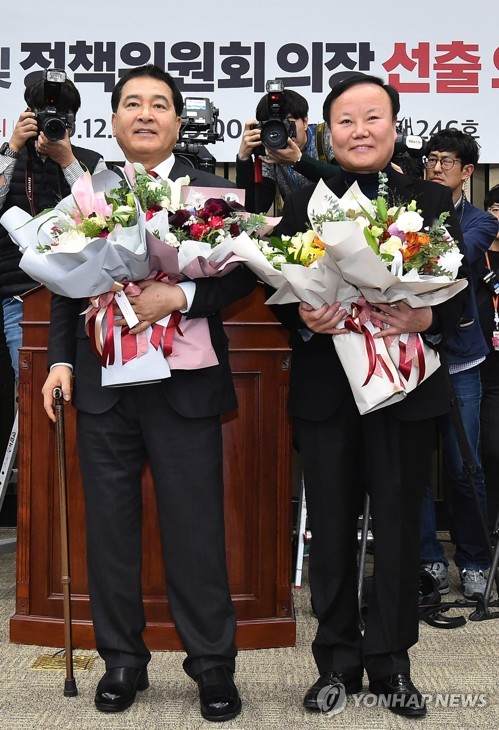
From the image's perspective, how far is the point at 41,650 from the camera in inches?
101

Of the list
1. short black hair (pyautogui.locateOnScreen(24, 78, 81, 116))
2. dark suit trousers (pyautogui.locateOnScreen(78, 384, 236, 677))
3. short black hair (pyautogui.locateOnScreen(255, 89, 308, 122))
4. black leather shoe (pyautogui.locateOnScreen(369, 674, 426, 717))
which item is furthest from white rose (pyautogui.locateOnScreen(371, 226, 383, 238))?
short black hair (pyautogui.locateOnScreen(24, 78, 81, 116))

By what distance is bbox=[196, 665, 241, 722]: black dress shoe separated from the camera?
2.01m

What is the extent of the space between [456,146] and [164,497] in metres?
2.01

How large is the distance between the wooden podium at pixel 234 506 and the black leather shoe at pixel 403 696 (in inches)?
24.5

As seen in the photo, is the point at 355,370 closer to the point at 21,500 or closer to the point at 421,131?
the point at 21,500

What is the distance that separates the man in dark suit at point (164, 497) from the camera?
208cm

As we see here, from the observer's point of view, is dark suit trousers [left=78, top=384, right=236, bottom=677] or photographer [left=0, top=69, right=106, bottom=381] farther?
photographer [left=0, top=69, right=106, bottom=381]

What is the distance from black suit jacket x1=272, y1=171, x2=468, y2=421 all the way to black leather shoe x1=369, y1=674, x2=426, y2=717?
0.62m

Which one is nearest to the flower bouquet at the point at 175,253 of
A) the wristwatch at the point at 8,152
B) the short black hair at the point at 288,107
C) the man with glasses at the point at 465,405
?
the short black hair at the point at 288,107

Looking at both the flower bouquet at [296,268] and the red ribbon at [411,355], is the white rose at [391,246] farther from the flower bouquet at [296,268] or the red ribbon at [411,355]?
the red ribbon at [411,355]

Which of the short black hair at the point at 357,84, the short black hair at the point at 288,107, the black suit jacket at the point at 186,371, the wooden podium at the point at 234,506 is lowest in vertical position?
the wooden podium at the point at 234,506

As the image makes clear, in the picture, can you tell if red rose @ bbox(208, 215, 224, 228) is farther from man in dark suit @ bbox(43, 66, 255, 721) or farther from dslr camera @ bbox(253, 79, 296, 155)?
dslr camera @ bbox(253, 79, 296, 155)

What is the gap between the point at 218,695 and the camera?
2.02m

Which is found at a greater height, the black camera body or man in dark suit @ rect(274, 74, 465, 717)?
the black camera body
